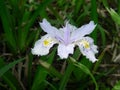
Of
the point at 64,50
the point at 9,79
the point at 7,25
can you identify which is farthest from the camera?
the point at 7,25

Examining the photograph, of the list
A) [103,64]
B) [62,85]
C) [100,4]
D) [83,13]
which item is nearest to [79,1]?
[83,13]

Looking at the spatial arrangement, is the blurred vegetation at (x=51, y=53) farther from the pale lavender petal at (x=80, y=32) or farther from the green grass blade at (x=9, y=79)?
the pale lavender petal at (x=80, y=32)

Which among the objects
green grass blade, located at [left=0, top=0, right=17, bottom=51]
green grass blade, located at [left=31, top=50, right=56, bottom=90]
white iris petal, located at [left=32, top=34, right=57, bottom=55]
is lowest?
green grass blade, located at [left=31, top=50, right=56, bottom=90]

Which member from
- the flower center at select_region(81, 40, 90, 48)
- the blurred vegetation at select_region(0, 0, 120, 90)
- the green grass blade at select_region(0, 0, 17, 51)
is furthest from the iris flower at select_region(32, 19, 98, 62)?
the green grass blade at select_region(0, 0, 17, 51)

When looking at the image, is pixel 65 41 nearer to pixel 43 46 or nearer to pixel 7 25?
pixel 43 46

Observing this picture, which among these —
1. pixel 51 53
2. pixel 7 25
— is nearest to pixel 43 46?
pixel 51 53

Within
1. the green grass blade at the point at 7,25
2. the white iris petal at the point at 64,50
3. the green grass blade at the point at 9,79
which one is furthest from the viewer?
the green grass blade at the point at 7,25

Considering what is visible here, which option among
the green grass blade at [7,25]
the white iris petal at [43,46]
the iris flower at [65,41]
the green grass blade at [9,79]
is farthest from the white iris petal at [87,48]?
the green grass blade at [7,25]

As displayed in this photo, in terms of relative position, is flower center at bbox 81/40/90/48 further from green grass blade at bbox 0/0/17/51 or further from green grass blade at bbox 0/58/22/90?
green grass blade at bbox 0/0/17/51

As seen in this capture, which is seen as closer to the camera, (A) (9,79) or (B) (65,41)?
(B) (65,41)
